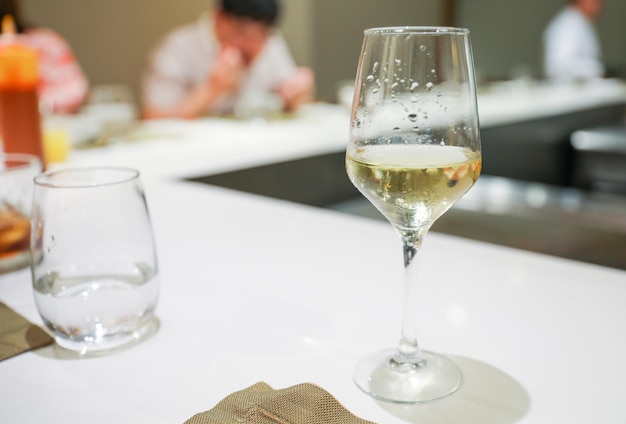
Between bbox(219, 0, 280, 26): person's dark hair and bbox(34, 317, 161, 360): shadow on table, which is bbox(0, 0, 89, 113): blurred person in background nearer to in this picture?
bbox(219, 0, 280, 26): person's dark hair

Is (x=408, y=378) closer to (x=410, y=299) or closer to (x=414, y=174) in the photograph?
(x=410, y=299)

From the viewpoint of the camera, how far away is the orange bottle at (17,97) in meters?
1.12

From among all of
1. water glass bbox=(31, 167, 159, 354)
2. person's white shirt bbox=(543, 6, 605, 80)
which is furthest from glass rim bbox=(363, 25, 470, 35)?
person's white shirt bbox=(543, 6, 605, 80)

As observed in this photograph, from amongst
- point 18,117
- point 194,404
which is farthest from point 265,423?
point 18,117

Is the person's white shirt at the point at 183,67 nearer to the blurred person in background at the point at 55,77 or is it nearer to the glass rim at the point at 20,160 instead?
the blurred person in background at the point at 55,77

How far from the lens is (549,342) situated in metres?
0.63

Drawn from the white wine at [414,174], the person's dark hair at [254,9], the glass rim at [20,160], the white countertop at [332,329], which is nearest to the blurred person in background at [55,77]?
the person's dark hair at [254,9]

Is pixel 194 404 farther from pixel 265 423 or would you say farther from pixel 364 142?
pixel 364 142

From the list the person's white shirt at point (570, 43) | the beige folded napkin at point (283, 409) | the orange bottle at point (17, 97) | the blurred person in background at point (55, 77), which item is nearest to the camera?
the beige folded napkin at point (283, 409)

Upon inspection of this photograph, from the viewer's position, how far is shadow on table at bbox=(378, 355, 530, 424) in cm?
51

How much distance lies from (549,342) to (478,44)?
7373mm

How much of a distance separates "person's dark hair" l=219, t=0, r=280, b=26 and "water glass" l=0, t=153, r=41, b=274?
8.76 feet

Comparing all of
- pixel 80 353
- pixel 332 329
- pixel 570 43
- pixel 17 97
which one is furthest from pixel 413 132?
pixel 570 43

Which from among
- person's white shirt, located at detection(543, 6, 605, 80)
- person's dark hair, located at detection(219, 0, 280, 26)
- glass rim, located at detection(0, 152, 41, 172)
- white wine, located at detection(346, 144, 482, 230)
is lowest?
person's white shirt, located at detection(543, 6, 605, 80)
